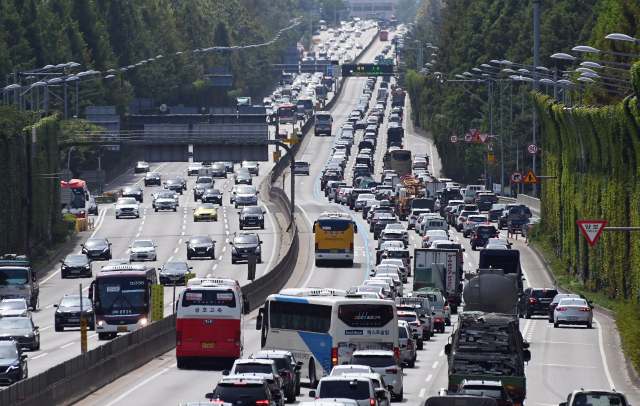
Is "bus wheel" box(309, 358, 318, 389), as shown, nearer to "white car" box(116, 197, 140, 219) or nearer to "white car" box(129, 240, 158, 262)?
"white car" box(129, 240, 158, 262)

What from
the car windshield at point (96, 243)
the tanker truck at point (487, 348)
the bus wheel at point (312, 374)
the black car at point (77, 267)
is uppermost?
the tanker truck at point (487, 348)

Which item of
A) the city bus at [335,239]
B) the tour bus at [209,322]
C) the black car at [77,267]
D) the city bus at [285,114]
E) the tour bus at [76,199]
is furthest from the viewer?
the city bus at [285,114]

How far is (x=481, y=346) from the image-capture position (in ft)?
104

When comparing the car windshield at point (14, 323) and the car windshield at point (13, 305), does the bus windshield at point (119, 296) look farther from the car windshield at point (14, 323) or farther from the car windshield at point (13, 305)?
the car windshield at point (14, 323)

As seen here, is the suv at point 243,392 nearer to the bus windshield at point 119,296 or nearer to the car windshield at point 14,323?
the car windshield at point 14,323

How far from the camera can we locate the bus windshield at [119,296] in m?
45.6

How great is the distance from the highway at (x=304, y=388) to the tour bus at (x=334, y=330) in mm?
1195

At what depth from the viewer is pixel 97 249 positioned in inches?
3014

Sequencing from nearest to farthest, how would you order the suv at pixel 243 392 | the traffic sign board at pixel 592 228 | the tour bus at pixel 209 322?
the suv at pixel 243 392, the tour bus at pixel 209 322, the traffic sign board at pixel 592 228

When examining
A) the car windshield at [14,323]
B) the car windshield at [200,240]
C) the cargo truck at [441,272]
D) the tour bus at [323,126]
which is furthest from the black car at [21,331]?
the tour bus at [323,126]

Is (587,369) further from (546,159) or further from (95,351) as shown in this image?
(546,159)

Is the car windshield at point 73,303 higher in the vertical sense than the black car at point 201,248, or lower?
higher

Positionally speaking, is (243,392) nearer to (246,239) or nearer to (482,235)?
(246,239)

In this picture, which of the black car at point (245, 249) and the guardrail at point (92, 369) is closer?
the guardrail at point (92, 369)
